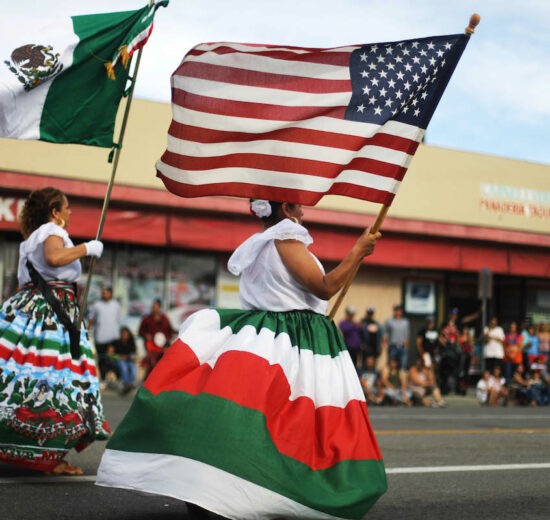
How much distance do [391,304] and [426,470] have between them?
16.0 metres

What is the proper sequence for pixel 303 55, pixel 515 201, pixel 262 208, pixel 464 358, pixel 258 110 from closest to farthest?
1. pixel 262 208
2. pixel 258 110
3. pixel 303 55
4. pixel 464 358
5. pixel 515 201

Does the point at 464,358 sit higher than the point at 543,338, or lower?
lower

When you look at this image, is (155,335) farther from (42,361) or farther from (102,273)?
(42,361)

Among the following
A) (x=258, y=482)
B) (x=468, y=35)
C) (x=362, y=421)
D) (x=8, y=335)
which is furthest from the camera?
(x=8, y=335)

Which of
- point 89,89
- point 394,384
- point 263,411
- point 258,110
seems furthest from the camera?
point 394,384

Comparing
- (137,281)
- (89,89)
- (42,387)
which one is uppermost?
(89,89)

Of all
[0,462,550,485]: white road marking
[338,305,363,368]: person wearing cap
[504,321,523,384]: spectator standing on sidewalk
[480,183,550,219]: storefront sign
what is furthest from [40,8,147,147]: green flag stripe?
[480,183,550,219]: storefront sign

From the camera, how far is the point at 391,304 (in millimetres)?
23391

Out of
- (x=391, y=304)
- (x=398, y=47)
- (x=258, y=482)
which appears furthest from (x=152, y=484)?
(x=391, y=304)

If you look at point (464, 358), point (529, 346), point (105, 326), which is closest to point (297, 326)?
point (105, 326)

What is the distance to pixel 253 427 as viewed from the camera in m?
4.38

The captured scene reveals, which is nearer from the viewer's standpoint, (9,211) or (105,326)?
(105,326)

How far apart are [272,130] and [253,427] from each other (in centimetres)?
166

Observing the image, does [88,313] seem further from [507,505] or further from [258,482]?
[258,482]
